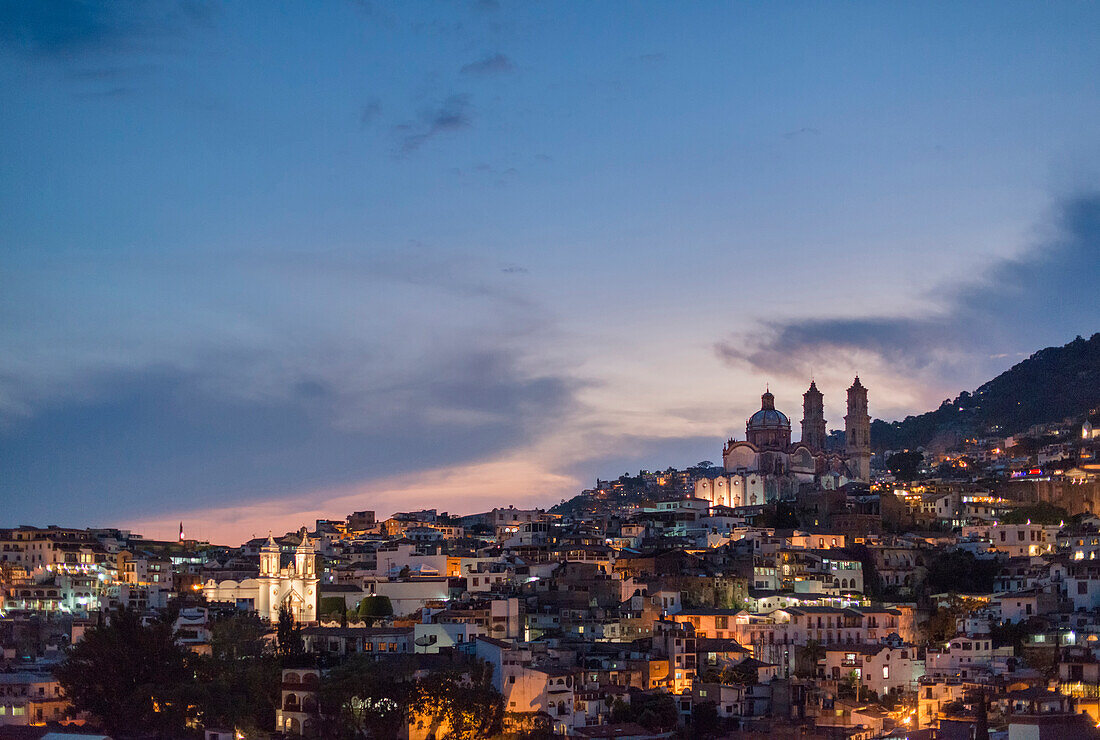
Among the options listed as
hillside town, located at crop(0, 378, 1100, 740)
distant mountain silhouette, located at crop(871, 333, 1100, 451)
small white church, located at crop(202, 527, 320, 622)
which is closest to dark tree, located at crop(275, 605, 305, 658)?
hillside town, located at crop(0, 378, 1100, 740)

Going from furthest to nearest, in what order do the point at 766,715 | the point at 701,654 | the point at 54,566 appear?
the point at 54,566 < the point at 701,654 < the point at 766,715

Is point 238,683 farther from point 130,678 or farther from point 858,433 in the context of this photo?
point 858,433

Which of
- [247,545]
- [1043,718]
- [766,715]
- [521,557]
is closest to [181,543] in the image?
[247,545]

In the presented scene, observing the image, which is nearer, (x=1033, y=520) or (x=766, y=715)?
(x=766, y=715)

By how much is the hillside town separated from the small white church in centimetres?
8

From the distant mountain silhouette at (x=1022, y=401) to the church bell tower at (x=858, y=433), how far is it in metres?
11.2

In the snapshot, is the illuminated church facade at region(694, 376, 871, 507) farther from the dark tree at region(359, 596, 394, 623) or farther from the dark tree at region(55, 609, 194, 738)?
the dark tree at region(55, 609, 194, 738)

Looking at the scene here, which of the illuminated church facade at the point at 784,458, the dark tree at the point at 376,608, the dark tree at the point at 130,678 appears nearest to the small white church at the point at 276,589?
the dark tree at the point at 376,608

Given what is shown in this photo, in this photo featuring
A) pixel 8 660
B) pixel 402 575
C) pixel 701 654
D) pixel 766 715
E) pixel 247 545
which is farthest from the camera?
pixel 247 545

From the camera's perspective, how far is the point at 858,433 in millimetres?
72625

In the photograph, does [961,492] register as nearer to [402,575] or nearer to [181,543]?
[402,575]

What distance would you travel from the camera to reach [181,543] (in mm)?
68000

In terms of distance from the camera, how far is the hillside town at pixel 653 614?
34312 millimetres

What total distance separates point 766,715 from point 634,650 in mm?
4565
